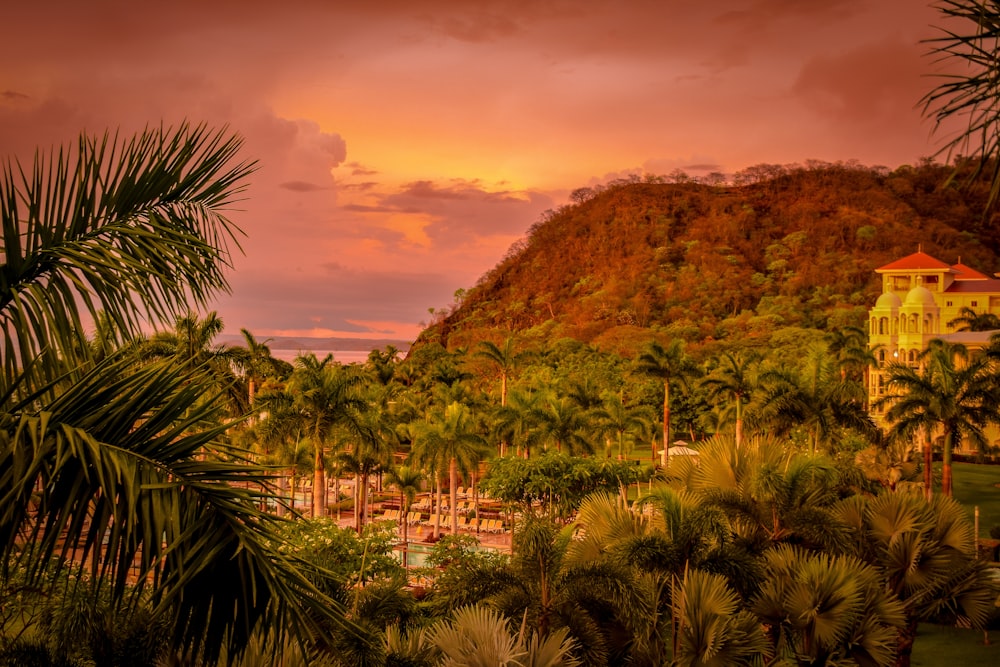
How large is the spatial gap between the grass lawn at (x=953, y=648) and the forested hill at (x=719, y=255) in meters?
62.8

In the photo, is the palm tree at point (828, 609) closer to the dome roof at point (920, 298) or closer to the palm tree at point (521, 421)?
the palm tree at point (521, 421)

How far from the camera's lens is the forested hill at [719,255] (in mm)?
105125

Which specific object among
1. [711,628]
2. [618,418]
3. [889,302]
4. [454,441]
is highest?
[889,302]

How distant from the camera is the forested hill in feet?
345

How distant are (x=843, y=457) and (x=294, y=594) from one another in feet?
90.0

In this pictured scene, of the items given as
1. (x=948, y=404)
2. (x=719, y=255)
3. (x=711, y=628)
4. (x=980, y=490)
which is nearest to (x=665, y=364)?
(x=980, y=490)

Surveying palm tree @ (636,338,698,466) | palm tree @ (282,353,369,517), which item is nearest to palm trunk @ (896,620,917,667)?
palm tree @ (282,353,369,517)

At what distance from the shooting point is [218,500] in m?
2.68

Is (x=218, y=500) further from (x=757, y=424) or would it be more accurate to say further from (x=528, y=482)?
(x=757, y=424)

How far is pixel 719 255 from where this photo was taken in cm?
12838

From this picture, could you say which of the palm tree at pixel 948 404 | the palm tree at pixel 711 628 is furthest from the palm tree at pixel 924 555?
the palm tree at pixel 948 404

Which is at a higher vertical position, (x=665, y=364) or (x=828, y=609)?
(x=665, y=364)

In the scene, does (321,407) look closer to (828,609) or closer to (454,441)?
(454,441)

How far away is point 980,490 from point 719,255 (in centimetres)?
9513
